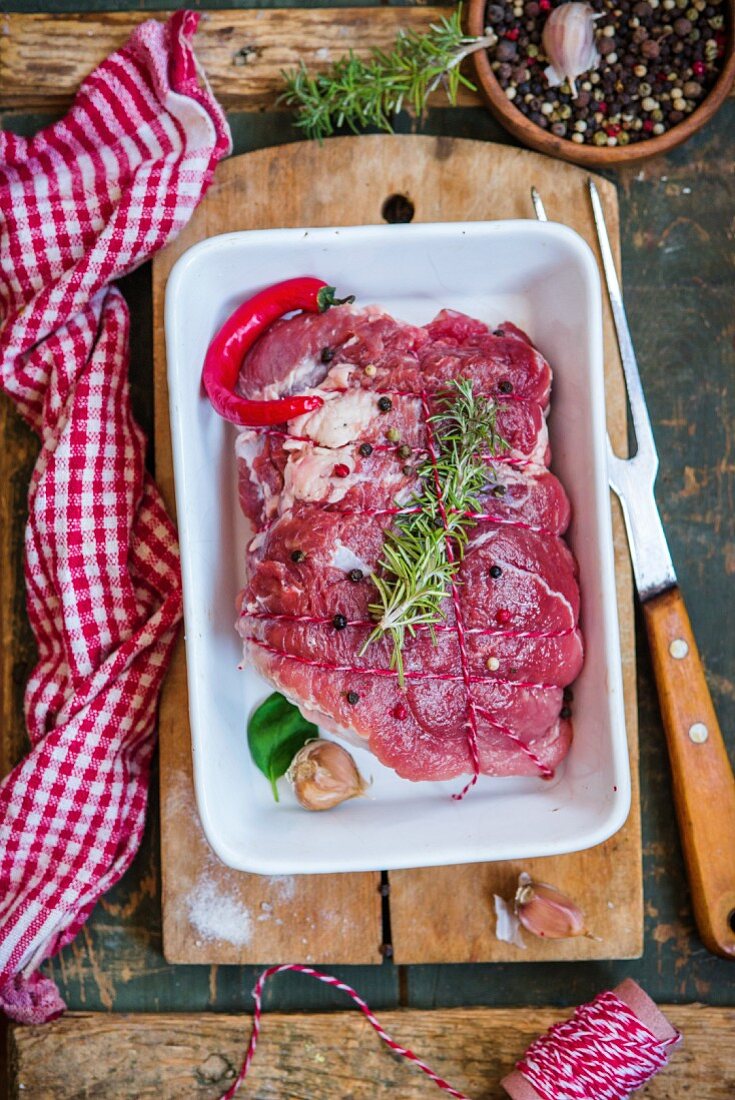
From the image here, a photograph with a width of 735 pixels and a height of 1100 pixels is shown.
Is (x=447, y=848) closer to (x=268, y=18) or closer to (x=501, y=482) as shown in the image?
(x=501, y=482)

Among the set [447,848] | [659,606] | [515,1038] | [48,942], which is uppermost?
[659,606]

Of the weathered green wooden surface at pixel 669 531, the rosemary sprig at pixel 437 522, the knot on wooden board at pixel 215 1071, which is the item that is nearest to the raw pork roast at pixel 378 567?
the rosemary sprig at pixel 437 522

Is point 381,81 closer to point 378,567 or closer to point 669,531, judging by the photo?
point 378,567

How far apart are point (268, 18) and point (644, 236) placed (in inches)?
30.2

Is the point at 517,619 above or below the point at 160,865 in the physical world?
above

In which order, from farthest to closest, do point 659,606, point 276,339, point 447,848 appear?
point 659,606
point 276,339
point 447,848

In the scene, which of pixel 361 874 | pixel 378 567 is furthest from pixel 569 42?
pixel 361 874

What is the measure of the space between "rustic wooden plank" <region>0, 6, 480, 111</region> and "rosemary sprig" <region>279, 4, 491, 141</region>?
0.03 meters

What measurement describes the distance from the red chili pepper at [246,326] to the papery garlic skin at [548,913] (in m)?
0.90

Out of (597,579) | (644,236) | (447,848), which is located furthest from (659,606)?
(644,236)

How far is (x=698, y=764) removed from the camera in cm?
171

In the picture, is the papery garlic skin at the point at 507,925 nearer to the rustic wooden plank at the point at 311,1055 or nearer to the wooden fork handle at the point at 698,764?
the rustic wooden plank at the point at 311,1055

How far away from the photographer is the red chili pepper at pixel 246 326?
5.20 ft

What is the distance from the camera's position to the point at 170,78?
1686mm
